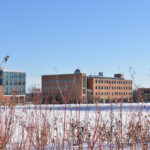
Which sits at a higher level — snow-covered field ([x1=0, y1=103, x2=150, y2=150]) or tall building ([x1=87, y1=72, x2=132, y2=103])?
tall building ([x1=87, y1=72, x2=132, y2=103])

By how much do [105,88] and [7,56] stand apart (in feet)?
246

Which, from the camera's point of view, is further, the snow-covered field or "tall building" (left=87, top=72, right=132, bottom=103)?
"tall building" (left=87, top=72, right=132, bottom=103)

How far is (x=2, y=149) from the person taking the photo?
331cm

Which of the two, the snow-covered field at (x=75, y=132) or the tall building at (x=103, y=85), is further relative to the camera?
the tall building at (x=103, y=85)

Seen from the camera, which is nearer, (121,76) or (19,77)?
(19,77)

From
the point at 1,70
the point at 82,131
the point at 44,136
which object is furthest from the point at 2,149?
the point at 1,70

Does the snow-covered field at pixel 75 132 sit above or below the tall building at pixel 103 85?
below

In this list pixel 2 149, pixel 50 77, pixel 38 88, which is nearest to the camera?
pixel 2 149

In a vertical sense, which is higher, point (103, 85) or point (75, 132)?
point (103, 85)

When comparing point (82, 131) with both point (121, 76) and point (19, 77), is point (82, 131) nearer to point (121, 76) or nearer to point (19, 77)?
point (19, 77)

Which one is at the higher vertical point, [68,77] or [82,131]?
[68,77]

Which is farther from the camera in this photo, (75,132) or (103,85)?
(103,85)

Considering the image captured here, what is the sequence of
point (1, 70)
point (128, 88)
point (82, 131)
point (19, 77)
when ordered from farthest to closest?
1. point (128, 88)
2. point (19, 77)
3. point (1, 70)
4. point (82, 131)

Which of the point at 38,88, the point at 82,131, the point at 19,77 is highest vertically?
the point at 19,77
